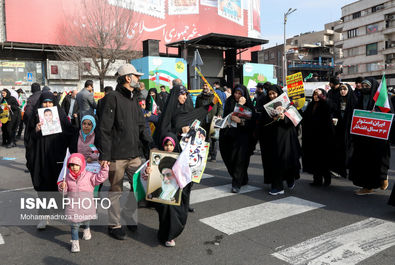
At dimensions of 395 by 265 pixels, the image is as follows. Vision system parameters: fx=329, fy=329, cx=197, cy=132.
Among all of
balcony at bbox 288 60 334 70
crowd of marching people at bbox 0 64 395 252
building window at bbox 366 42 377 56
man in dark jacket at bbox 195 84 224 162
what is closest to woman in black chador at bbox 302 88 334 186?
crowd of marching people at bbox 0 64 395 252

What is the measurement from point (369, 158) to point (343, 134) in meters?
1.21

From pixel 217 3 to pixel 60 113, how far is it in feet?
94.5

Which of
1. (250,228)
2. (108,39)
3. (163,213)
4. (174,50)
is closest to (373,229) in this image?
(250,228)

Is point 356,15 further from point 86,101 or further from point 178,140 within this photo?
point 178,140

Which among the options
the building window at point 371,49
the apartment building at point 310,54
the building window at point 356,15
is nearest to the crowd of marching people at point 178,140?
the building window at point 371,49

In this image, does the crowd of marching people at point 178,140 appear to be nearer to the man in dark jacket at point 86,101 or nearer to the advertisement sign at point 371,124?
the advertisement sign at point 371,124

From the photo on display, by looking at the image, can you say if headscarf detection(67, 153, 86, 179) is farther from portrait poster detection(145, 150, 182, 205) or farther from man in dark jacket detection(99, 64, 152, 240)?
portrait poster detection(145, 150, 182, 205)

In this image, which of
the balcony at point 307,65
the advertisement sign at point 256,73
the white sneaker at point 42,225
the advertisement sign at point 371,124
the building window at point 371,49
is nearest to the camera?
the white sneaker at point 42,225

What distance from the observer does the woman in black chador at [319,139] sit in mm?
6250

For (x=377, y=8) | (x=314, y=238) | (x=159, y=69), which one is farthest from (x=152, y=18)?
(x=377, y=8)

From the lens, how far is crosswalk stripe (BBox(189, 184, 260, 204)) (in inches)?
220

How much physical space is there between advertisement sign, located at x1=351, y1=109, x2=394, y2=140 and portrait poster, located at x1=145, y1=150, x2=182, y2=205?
3.60 meters

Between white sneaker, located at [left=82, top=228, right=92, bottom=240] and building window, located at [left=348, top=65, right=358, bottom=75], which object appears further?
building window, located at [left=348, top=65, right=358, bottom=75]

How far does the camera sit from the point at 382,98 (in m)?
5.47
